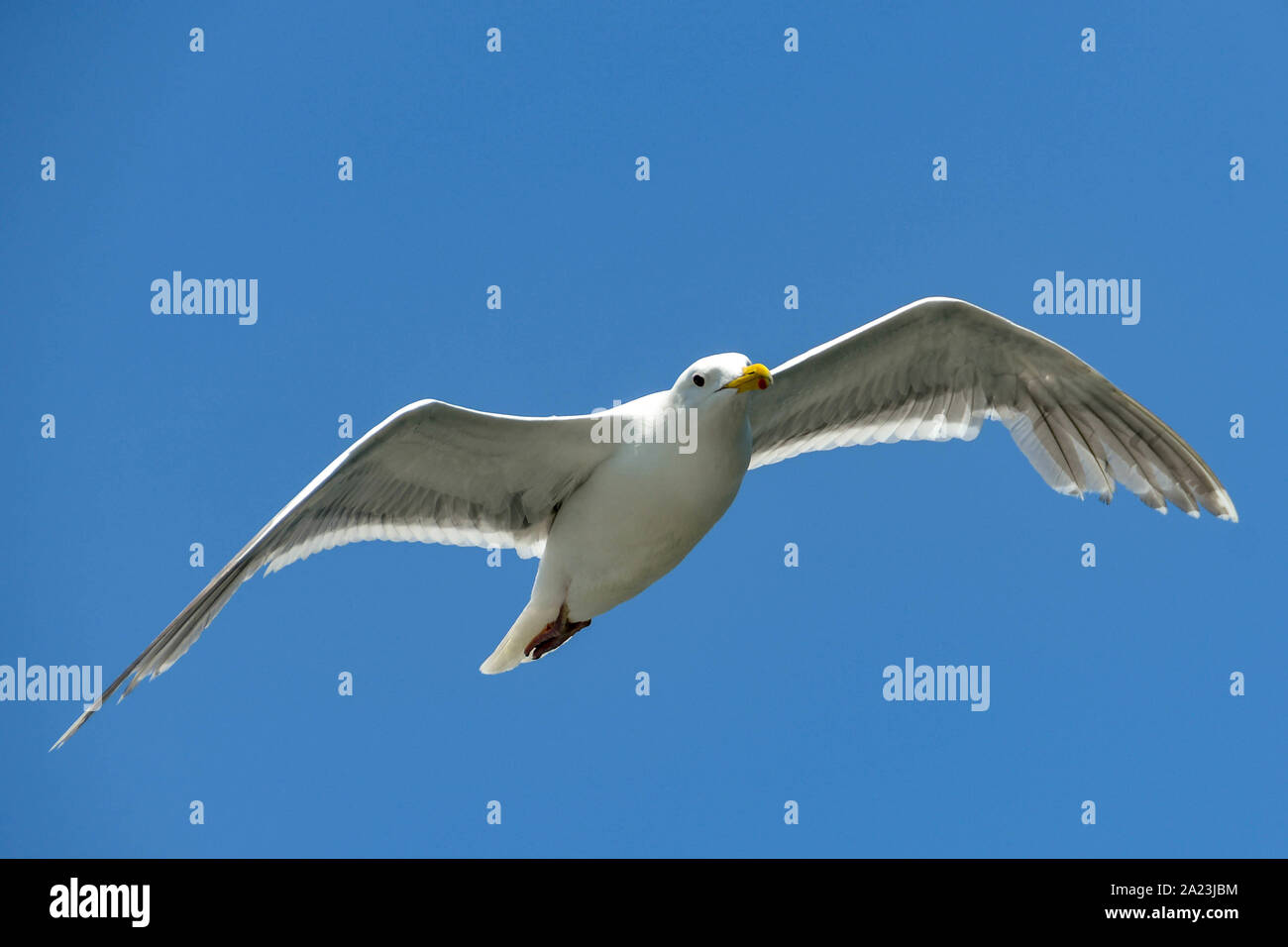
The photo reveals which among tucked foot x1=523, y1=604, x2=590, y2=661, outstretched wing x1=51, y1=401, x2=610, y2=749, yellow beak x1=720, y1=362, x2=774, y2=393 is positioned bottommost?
tucked foot x1=523, y1=604, x2=590, y2=661

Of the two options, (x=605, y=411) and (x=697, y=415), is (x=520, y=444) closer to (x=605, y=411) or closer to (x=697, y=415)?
(x=605, y=411)

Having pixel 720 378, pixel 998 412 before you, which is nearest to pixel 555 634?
pixel 720 378

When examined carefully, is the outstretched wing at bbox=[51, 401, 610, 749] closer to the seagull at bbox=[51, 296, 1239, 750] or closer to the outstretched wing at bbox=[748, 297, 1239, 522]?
the seagull at bbox=[51, 296, 1239, 750]

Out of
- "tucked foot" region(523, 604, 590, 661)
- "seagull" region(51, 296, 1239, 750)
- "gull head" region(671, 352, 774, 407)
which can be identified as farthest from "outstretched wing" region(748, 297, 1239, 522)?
"tucked foot" region(523, 604, 590, 661)

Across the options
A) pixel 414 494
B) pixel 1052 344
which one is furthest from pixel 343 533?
pixel 1052 344

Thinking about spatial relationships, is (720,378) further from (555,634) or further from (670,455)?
(555,634)

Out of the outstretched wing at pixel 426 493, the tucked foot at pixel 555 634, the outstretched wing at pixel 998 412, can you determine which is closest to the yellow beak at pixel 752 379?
the outstretched wing at pixel 426 493

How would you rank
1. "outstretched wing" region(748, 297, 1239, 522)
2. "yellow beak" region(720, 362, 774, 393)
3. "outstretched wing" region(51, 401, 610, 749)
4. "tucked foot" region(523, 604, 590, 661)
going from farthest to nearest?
"outstretched wing" region(748, 297, 1239, 522), "tucked foot" region(523, 604, 590, 661), "outstretched wing" region(51, 401, 610, 749), "yellow beak" region(720, 362, 774, 393)

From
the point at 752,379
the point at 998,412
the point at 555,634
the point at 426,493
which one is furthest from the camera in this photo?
the point at 998,412
